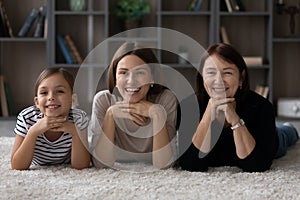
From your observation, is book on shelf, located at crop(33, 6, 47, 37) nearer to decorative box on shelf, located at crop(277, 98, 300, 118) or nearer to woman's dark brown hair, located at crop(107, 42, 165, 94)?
decorative box on shelf, located at crop(277, 98, 300, 118)

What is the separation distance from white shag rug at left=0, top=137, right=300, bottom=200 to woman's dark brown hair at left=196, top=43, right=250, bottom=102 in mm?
261

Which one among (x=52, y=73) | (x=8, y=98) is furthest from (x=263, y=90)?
(x=52, y=73)

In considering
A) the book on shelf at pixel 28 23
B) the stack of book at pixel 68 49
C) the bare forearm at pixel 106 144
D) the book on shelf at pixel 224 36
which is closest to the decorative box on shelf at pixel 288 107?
the book on shelf at pixel 224 36

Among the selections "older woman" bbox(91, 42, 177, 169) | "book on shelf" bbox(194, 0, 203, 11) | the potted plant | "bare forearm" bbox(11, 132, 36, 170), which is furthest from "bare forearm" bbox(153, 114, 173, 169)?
"book on shelf" bbox(194, 0, 203, 11)

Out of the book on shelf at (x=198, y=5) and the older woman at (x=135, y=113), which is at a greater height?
the book on shelf at (x=198, y=5)

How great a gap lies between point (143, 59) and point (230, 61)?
0.29m

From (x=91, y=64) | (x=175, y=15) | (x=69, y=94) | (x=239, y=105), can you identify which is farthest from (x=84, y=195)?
(x=175, y=15)

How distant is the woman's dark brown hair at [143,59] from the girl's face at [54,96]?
17 centimetres

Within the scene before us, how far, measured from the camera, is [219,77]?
6.10 ft

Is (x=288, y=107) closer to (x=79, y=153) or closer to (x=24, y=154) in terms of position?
(x=79, y=153)

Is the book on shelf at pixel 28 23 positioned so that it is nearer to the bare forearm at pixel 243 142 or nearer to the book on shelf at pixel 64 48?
the book on shelf at pixel 64 48

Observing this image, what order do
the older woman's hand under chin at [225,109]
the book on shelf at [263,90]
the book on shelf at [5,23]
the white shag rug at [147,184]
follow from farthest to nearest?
the book on shelf at [263,90] → the book on shelf at [5,23] → the older woman's hand under chin at [225,109] → the white shag rug at [147,184]

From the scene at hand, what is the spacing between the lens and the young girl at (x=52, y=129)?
1857 mm

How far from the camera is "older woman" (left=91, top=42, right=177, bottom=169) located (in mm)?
1908
